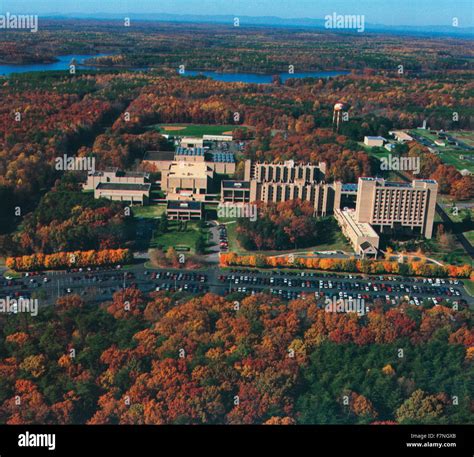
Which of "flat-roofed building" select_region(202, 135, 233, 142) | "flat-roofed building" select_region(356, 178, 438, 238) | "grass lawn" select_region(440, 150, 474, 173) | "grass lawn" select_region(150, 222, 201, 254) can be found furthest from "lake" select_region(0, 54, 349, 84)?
"flat-roofed building" select_region(356, 178, 438, 238)

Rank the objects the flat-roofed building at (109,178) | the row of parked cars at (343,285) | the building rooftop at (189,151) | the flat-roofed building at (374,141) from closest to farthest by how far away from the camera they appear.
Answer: the row of parked cars at (343,285), the flat-roofed building at (109,178), the building rooftop at (189,151), the flat-roofed building at (374,141)

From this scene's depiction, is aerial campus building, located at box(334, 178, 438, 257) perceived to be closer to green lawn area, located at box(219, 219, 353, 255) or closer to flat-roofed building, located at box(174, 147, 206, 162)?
green lawn area, located at box(219, 219, 353, 255)

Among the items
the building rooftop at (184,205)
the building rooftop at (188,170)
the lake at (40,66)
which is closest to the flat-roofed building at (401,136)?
the building rooftop at (188,170)

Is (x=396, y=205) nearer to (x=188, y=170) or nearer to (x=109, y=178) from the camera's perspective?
(x=188, y=170)

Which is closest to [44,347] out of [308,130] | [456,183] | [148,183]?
[148,183]

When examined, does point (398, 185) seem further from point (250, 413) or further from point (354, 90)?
point (354, 90)

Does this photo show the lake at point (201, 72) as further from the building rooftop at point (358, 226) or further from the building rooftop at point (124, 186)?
the building rooftop at point (358, 226)

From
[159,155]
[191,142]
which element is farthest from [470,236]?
[191,142]
